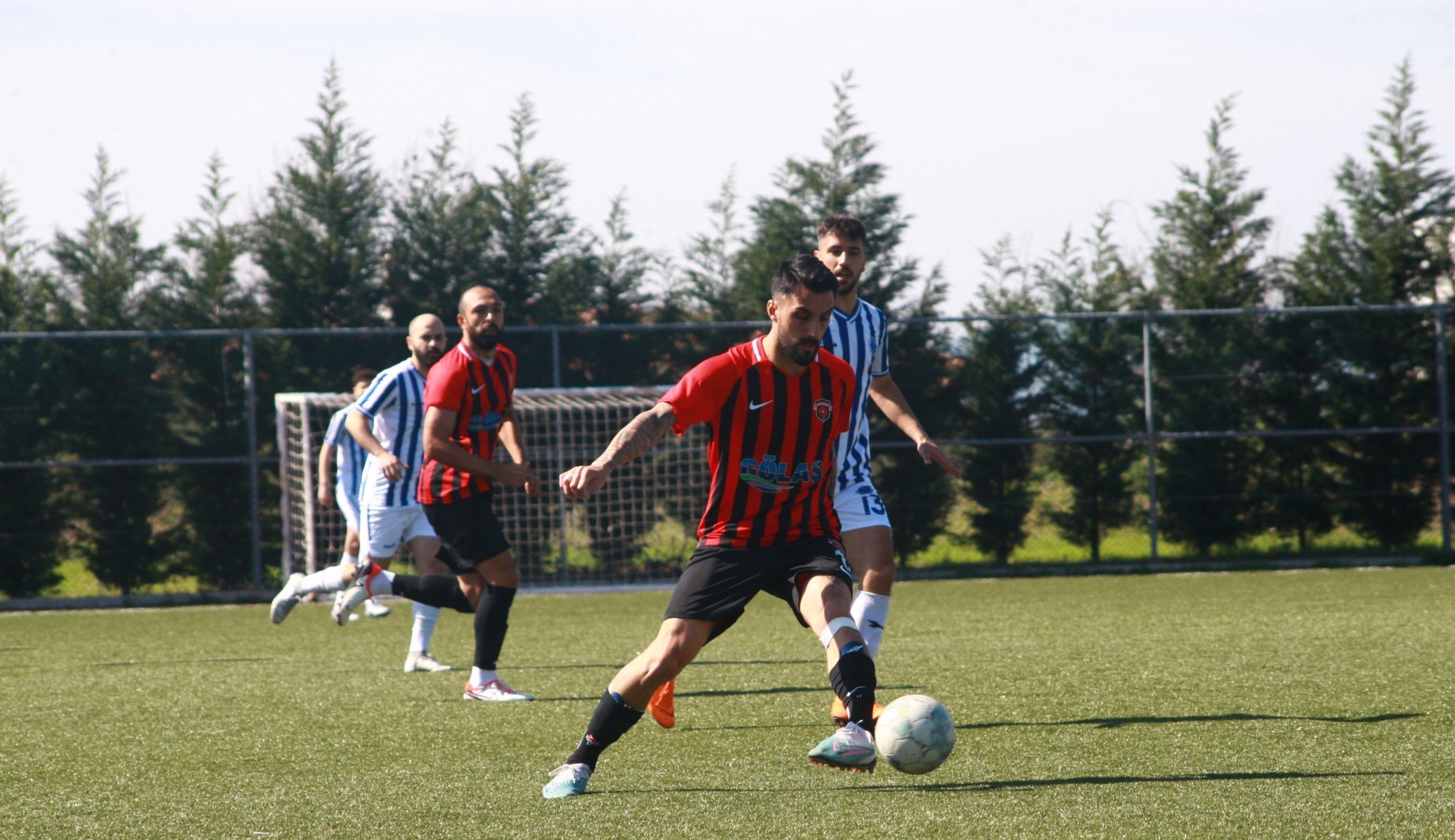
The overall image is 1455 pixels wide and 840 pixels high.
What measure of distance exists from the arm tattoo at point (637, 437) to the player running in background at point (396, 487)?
379 centimetres

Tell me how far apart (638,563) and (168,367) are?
4403mm

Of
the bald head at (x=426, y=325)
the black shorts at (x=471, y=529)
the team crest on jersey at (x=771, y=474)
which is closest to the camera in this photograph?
the team crest on jersey at (x=771, y=474)

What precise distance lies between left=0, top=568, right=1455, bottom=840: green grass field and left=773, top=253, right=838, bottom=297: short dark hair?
A: 143 centimetres

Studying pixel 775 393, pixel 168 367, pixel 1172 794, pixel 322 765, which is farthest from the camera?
pixel 168 367

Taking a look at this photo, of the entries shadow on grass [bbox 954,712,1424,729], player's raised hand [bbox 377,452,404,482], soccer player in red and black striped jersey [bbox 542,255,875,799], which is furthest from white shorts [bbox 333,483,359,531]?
soccer player in red and black striped jersey [bbox 542,255,875,799]

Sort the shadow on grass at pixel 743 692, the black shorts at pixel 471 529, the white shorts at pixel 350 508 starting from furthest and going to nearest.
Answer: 1. the white shorts at pixel 350 508
2. the black shorts at pixel 471 529
3. the shadow on grass at pixel 743 692

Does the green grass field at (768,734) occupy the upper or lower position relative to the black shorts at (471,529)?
lower

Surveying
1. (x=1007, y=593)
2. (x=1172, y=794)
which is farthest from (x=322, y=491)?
(x=1172, y=794)

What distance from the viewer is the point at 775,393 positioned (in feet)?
13.3

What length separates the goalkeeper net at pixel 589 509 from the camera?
12.5m

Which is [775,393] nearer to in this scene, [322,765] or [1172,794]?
[1172,794]

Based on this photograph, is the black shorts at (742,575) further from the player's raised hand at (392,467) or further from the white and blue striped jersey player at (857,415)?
the player's raised hand at (392,467)

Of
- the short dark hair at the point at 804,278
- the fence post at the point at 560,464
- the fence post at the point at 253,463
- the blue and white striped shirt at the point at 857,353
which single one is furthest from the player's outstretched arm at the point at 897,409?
the fence post at the point at 253,463

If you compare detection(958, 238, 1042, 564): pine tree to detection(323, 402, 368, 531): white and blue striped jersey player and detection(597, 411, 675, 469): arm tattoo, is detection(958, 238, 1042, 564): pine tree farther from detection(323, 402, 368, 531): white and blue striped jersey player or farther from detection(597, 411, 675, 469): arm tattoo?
detection(597, 411, 675, 469): arm tattoo
